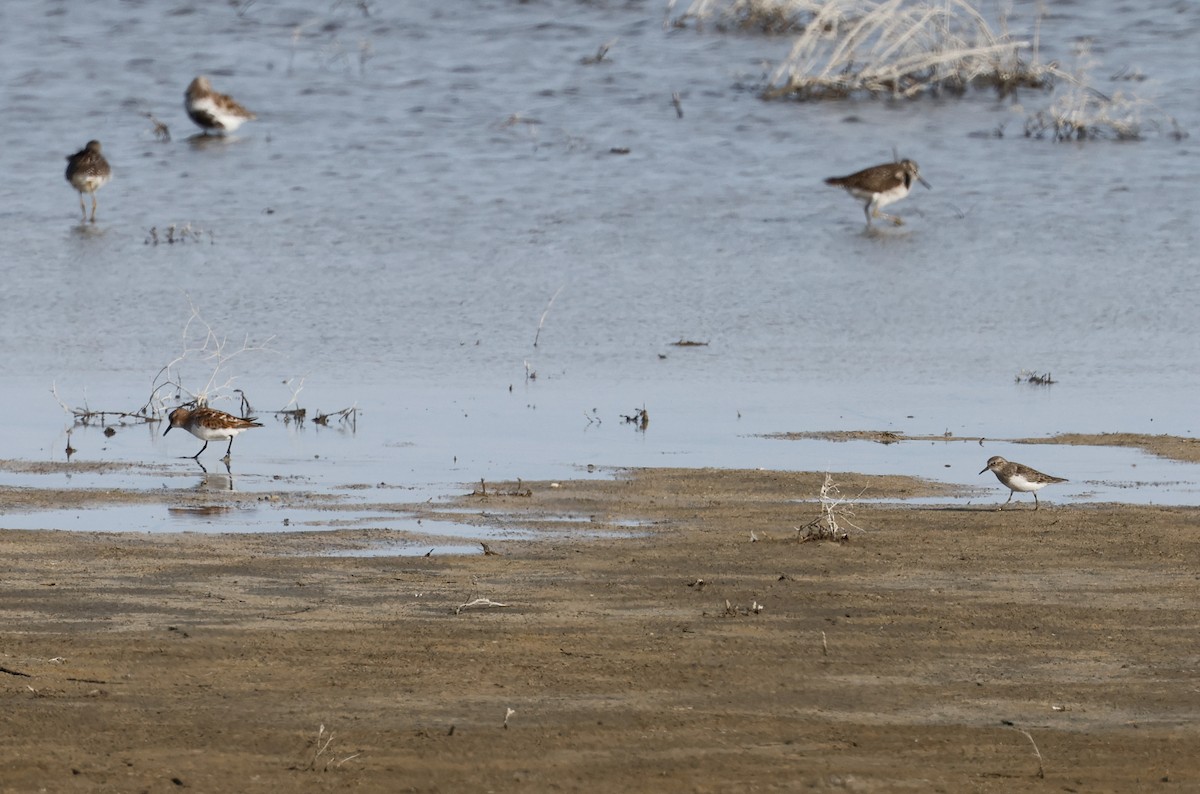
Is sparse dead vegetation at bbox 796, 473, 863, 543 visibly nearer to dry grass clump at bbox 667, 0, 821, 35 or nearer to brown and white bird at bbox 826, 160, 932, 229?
brown and white bird at bbox 826, 160, 932, 229

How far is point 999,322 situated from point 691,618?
8384 millimetres

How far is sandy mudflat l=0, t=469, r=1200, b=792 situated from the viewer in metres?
6.08

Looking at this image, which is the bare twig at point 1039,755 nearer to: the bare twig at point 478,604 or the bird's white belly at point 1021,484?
the bare twig at point 478,604

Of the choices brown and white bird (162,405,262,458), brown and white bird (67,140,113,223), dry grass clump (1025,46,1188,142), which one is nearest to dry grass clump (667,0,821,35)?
dry grass clump (1025,46,1188,142)

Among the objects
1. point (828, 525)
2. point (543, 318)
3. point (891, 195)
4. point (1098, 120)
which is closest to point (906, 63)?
point (1098, 120)

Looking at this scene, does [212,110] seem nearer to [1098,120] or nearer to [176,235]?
[176,235]

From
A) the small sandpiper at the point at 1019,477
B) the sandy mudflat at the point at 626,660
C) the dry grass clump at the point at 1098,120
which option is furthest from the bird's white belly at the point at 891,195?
the sandy mudflat at the point at 626,660

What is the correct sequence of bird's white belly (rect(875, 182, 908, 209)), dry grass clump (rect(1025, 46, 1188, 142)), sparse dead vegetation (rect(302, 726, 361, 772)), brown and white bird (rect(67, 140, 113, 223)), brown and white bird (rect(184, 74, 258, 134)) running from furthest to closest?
brown and white bird (rect(184, 74, 258, 134)) < dry grass clump (rect(1025, 46, 1188, 142)) < brown and white bird (rect(67, 140, 113, 223)) < bird's white belly (rect(875, 182, 908, 209)) < sparse dead vegetation (rect(302, 726, 361, 772))

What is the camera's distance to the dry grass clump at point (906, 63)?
27.2 meters

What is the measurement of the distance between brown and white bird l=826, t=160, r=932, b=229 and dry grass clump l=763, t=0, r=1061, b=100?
606 cm

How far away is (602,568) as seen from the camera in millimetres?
8375

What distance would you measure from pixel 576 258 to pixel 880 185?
4.07 m

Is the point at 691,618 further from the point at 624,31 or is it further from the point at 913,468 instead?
the point at 624,31

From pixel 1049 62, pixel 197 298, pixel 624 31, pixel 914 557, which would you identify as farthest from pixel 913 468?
pixel 624 31
